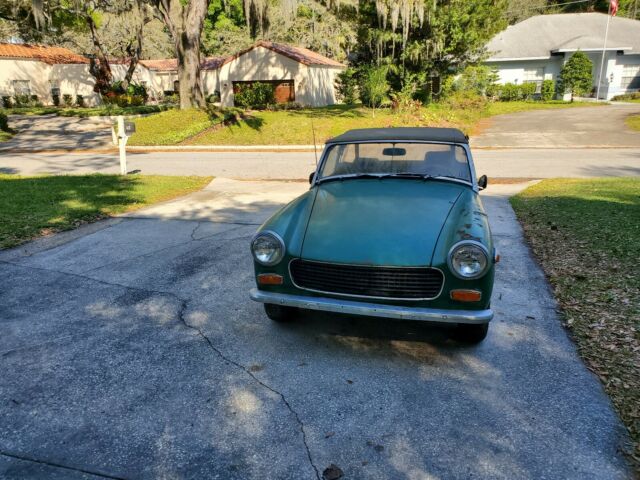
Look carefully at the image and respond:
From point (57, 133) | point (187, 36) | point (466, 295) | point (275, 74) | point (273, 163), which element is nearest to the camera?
point (466, 295)

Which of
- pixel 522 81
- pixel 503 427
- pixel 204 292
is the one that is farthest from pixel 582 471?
pixel 522 81

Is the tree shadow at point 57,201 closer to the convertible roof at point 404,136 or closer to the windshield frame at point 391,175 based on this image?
the windshield frame at point 391,175

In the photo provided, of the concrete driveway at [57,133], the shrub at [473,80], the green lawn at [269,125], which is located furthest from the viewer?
the shrub at [473,80]

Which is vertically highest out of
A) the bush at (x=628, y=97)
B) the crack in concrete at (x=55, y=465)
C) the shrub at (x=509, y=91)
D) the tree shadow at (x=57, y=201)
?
the shrub at (x=509, y=91)

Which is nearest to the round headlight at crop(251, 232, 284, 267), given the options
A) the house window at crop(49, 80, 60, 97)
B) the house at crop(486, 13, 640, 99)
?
the house at crop(486, 13, 640, 99)

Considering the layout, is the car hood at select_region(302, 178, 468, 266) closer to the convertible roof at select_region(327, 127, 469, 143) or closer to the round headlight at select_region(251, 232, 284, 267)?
the round headlight at select_region(251, 232, 284, 267)

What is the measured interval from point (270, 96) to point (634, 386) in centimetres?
2919

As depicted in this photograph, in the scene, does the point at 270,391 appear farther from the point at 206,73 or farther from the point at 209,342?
the point at 206,73

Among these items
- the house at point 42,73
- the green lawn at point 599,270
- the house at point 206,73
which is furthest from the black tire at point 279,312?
the house at point 42,73

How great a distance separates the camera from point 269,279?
3832mm

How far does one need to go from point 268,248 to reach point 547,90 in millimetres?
37733

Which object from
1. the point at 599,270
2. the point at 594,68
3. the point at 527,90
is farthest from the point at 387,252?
the point at 594,68

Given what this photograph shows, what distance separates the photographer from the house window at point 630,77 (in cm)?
3631

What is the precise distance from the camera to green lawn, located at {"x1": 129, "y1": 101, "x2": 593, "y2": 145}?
21078mm
